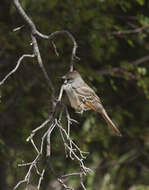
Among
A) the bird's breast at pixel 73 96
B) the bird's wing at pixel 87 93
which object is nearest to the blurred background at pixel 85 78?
the bird's wing at pixel 87 93

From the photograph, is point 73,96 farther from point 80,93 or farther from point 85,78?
point 85,78

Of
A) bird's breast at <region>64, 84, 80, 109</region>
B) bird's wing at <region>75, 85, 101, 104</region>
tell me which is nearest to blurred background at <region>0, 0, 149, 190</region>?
bird's wing at <region>75, 85, 101, 104</region>

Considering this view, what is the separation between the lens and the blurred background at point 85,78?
4.68m

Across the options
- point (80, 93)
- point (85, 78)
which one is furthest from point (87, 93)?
point (85, 78)

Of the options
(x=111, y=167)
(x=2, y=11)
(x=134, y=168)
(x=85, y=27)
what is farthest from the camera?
(x=134, y=168)

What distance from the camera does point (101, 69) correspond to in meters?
5.62

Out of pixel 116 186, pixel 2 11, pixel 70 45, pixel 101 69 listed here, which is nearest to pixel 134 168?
pixel 116 186

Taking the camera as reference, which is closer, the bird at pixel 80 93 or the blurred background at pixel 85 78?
the bird at pixel 80 93

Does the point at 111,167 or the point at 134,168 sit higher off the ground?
the point at 111,167

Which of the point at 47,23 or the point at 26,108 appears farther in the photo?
the point at 26,108

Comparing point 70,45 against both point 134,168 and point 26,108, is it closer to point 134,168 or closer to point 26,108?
point 26,108

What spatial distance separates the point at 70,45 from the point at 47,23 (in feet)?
2.00

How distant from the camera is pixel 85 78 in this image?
172 inches

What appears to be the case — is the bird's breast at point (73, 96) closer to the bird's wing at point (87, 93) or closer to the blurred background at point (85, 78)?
the bird's wing at point (87, 93)
